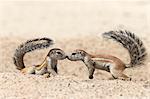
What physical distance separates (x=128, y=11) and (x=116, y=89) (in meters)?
7.07

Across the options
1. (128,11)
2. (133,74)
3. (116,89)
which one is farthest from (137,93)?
(128,11)

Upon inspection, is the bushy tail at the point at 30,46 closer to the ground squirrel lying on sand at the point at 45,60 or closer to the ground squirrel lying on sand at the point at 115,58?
the ground squirrel lying on sand at the point at 45,60

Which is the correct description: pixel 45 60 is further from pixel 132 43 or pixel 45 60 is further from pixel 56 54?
pixel 132 43

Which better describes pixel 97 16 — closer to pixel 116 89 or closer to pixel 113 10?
pixel 113 10

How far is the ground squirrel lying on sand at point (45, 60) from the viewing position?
7684 mm

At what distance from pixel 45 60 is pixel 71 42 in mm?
3546

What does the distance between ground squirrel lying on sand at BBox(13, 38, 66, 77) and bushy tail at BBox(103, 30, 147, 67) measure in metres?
0.65

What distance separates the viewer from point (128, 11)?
46.3 ft

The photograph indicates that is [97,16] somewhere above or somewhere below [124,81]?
above

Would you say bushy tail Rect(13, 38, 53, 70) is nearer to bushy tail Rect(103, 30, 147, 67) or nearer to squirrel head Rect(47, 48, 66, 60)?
squirrel head Rect(47, 48, 66, 60)

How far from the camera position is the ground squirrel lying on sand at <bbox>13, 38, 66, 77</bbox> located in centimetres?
768

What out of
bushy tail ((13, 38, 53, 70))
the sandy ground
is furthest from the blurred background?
bushy tail ((13, 38, 53, 70))

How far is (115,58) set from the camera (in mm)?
7840

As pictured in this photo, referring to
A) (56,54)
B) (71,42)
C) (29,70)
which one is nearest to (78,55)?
(56,54)
